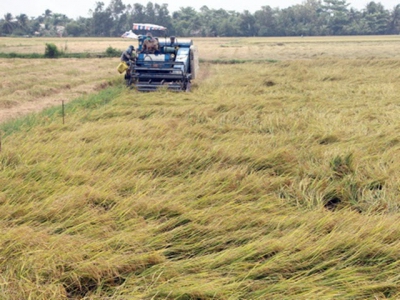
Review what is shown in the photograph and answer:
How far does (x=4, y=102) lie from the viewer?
29.6 ft

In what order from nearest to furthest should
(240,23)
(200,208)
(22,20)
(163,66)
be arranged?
(200,208), (163,66), (240,23), (22,20)

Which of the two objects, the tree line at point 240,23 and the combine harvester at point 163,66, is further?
the tree line at point 240,23

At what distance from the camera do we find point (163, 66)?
1119 centimetres

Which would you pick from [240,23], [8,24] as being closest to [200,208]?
[240,23]

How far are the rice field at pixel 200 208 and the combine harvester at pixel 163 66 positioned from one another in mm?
4011

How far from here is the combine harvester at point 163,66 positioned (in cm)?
1073

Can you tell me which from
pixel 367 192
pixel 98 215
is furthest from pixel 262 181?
pixel 98 215

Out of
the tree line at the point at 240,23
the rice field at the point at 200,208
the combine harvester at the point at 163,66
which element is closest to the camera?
the rice field at the point at 200,208

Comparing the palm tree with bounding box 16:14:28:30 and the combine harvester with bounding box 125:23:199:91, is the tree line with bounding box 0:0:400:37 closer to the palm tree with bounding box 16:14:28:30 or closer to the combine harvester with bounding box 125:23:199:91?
the palm tree with bounding box 16:14:28:30

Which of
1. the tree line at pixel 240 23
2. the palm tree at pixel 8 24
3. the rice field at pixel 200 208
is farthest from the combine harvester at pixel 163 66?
the palm tree at pixel 8 24

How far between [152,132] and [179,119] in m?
1.23

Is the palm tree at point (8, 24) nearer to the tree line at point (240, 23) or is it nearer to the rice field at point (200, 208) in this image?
the tree line at point (240, 23)

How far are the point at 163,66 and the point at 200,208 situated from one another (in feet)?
26.9

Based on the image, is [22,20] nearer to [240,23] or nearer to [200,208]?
[240,23]
